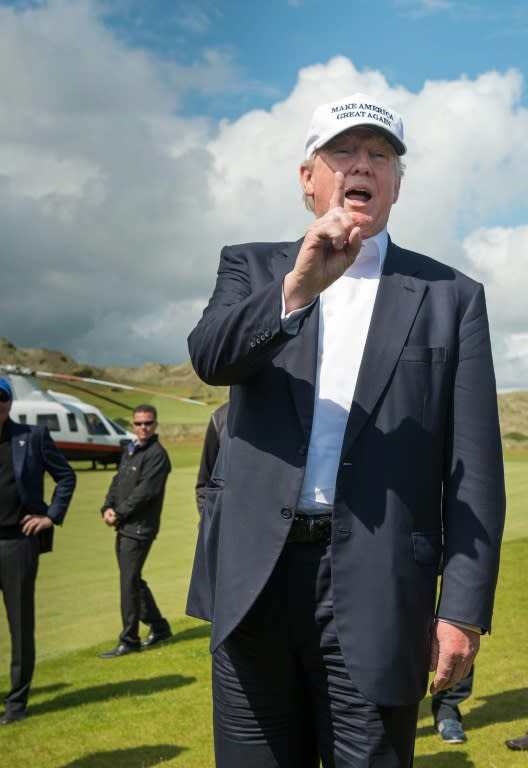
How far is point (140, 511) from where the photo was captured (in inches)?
347

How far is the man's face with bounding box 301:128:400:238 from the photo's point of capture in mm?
2258

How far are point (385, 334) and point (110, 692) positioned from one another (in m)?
5.66

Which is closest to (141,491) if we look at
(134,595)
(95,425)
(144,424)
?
(144,424)

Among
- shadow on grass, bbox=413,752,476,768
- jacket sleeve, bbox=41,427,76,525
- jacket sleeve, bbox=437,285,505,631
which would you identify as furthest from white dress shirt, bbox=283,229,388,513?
jacket sleeve, bbox=41,427,76,525

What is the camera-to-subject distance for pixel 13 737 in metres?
5.91

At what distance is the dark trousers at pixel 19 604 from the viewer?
20.8 ft

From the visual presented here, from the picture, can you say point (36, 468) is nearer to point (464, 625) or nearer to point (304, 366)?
point (304, 366)

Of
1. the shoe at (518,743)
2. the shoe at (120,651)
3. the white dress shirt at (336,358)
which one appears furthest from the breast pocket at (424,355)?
the shoe at (120,651)

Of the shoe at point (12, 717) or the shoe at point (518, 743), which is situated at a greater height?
the shoe at point (518, 743)

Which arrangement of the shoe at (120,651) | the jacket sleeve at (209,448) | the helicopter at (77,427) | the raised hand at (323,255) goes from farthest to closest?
the helicopter at (77,427), the shoe at (120,651), the jacket sleeve at (209,448), the raised hand at (323,255)

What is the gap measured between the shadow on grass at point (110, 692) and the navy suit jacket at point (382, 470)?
195 inches

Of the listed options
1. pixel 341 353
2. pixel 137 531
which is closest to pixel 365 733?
pixel 341 353

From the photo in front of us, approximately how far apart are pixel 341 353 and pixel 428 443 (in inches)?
12.7

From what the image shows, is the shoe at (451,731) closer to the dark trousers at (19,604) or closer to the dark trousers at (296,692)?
the dark trousers at (19,604)
